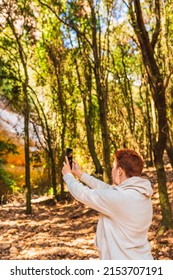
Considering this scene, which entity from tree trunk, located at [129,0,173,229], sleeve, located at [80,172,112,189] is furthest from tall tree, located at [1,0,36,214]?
sleeve, located at [80,172,112,189]

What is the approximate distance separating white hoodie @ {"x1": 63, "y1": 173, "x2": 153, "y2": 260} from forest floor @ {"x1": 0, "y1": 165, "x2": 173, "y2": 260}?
5074mm

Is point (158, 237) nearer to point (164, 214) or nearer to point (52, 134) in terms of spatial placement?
point (164, 214)

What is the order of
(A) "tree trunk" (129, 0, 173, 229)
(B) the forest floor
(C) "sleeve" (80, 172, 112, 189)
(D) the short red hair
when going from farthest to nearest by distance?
(B) the forest floor → (A) "tree trunk" (129, 0, 173, 229) → (C) "sleeve" (80, 172, 112, 189) → (D) the short red hair

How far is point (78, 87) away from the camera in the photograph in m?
16.8

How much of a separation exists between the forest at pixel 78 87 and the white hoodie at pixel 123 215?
5107 millimetres

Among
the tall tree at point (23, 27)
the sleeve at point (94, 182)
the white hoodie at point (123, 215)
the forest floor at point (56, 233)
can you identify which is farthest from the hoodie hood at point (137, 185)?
the tall tree at point (23, 27)

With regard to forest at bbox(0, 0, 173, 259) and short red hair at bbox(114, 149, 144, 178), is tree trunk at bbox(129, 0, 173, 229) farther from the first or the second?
short red hair at bbox(114, 149, 144, 178)

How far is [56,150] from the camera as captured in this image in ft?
65.5

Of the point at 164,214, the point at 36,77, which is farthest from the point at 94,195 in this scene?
the point at 36,77

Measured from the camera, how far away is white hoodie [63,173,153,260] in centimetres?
259

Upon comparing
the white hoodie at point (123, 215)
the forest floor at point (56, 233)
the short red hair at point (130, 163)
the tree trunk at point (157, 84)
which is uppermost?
the tree trunk at point (157, 84)

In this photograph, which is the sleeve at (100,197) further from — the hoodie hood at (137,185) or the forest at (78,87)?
the forest at (78,87)

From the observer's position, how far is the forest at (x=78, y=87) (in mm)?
8316
